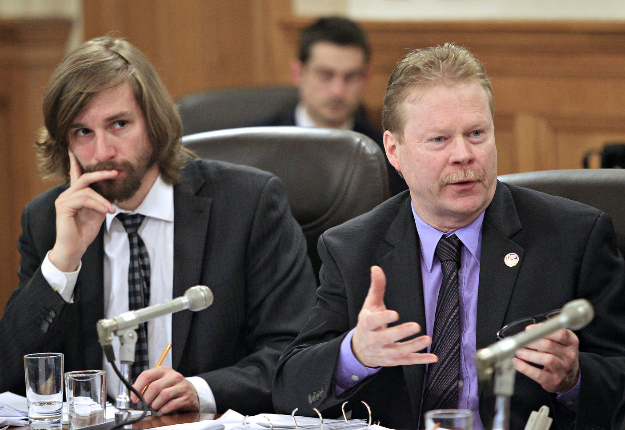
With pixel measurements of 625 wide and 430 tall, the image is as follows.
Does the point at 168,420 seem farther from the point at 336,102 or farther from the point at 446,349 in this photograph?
the point at 336,102

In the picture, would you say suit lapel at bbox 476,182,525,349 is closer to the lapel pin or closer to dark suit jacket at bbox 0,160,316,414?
the lapel pin

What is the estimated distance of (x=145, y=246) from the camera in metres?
2.36

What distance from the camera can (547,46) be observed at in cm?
413

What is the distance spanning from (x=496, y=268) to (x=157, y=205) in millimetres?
983

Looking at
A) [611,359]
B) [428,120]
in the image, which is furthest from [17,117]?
[611,359]

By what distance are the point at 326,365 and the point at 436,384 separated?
226 millimetres

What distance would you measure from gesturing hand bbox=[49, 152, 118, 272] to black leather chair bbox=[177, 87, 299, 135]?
5.99ft

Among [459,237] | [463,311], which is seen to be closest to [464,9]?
[459,237]

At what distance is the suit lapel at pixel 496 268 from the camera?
70.0 inches

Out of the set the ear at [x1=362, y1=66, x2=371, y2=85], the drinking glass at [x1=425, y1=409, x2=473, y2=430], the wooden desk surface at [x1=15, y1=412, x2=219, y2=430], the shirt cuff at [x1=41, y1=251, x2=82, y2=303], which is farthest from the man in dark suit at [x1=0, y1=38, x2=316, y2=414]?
the ear at [x1=362, y1=66, x2=371, y2=85]

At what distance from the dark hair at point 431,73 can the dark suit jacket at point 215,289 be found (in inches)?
23.1

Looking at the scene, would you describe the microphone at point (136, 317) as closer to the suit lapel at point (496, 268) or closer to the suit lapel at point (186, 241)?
the suit lapel at point (496, 268)

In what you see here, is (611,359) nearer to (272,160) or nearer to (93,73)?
(272,160)

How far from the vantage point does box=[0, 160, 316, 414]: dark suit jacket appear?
7.41ft
